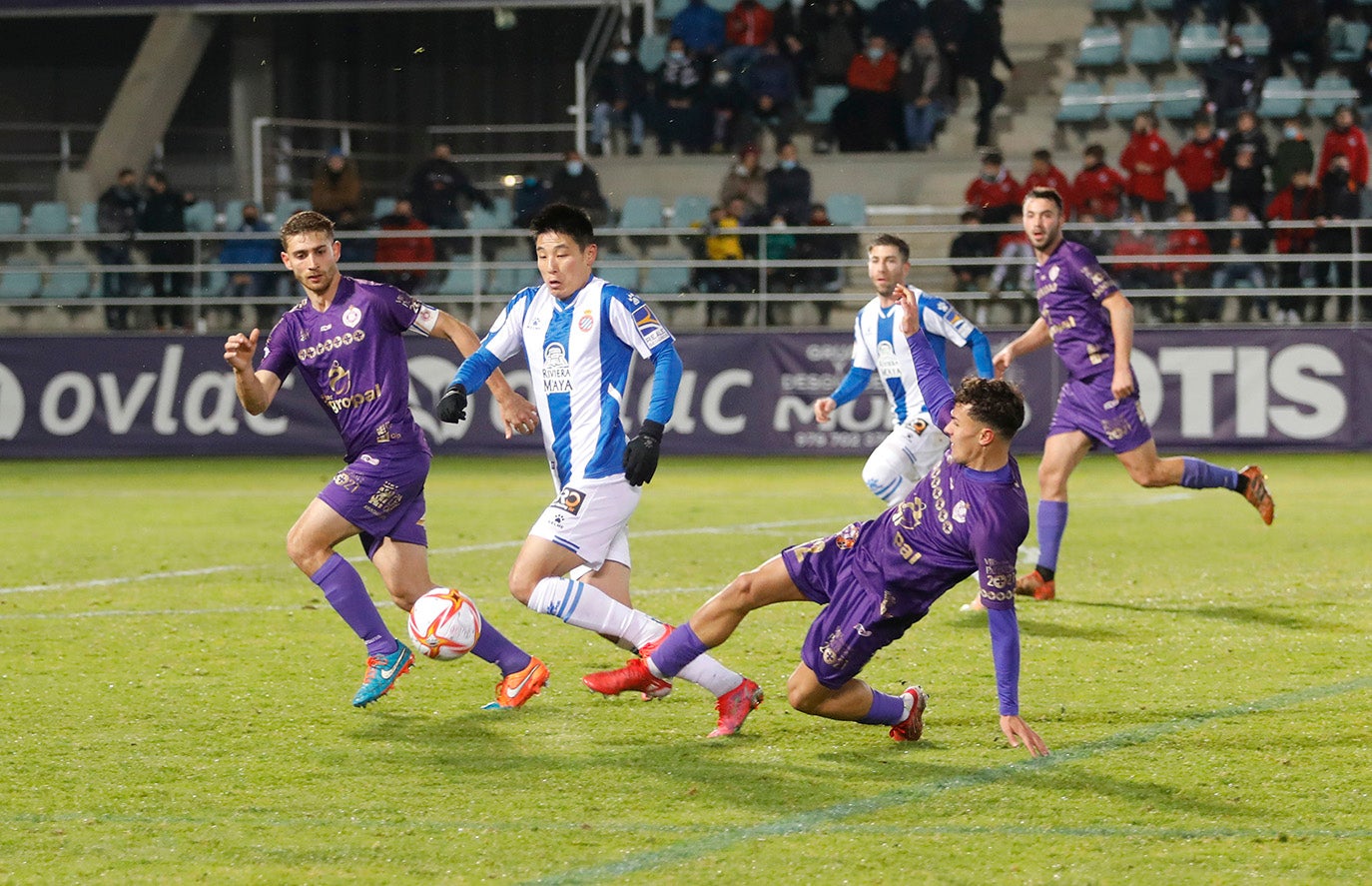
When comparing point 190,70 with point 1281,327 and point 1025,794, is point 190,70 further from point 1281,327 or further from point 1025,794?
point 1025,794

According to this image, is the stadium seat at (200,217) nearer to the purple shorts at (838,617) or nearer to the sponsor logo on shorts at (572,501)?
the sponsor logo on shorts at (572,501)

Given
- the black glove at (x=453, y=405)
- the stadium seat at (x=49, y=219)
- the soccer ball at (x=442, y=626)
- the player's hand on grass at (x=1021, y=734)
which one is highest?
the stadium seat at (x=49, y=219)

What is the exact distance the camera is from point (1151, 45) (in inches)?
901

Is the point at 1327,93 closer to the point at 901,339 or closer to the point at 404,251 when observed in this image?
the point at 404,251

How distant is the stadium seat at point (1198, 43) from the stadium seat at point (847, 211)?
5.30 m

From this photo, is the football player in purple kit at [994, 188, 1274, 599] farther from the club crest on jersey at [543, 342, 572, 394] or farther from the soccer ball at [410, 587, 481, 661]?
the soccer ball at [410, 587, 481, 661]

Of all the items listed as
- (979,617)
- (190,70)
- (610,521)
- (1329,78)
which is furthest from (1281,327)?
(190,70)

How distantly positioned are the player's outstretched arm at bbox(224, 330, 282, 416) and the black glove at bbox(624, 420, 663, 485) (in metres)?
1.45

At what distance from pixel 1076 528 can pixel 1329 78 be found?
1229 cm

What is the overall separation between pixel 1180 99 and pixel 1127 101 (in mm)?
729

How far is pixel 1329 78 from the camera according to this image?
21.8m

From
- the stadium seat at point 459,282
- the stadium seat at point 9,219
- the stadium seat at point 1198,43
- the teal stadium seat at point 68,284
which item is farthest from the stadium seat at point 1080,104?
the stadium seat at point 9,219

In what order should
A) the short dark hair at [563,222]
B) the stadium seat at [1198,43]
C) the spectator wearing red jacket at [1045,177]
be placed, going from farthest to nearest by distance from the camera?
the stadium seat at [1198,43]
the spectator wearing red jacket at [1045,177]
the short dark hair at [563,222]

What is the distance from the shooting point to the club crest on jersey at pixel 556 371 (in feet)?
21.0
